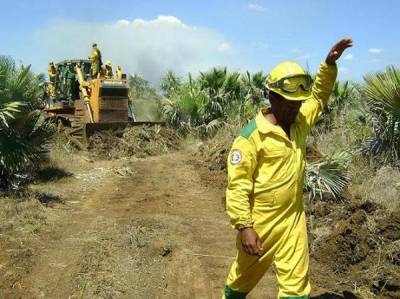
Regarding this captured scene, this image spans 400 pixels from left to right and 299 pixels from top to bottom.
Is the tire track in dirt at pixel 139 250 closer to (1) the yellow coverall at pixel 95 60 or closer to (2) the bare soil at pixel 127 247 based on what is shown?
(2) the bare soil at pixel 127 247

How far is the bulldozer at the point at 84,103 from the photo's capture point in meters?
15.6

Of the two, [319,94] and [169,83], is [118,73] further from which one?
[319,94]

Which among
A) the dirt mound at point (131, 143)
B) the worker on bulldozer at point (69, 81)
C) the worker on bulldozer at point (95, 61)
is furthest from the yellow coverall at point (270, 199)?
the worker on bulldozer at point (69, 81)

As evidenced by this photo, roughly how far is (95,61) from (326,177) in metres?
10.9

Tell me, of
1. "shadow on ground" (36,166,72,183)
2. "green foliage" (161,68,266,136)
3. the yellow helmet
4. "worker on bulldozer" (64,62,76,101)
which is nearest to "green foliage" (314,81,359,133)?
"green foliage" (161,68,266,136)

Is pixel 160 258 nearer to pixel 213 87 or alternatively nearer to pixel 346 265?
pixel 346 265

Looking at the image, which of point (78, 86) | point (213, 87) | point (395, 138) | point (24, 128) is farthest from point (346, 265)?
point (213, 87)

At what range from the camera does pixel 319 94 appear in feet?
13.8

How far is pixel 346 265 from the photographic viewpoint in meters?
5.98

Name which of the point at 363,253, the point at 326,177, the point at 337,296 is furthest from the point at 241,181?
the point at 326,177

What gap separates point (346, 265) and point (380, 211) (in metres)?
1.13

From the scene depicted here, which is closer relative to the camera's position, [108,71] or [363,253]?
[363,253]

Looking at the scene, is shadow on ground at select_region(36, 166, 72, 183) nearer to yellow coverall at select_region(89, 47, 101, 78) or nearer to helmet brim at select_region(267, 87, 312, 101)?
yellow coverall at select_region(89, 47, 101, 78)

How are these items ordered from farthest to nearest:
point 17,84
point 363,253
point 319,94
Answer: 1. point 17,84
2. point 363,253
3. point 319,94
